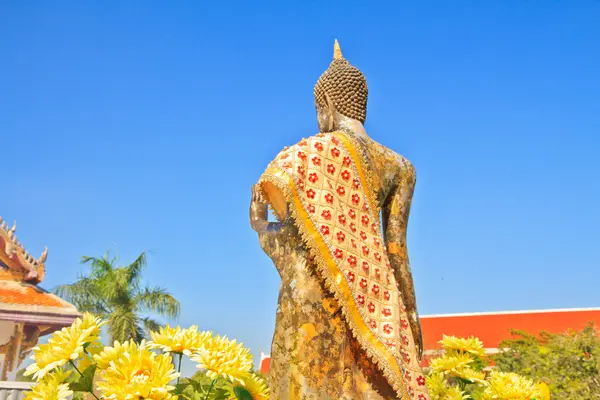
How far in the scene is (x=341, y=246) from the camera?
294cm

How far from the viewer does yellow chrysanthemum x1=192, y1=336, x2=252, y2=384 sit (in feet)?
6.47

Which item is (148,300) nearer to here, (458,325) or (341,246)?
(458,325)

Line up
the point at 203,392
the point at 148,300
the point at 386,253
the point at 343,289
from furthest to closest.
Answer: the point at 148,300 < the point at 386,253 < the point at 343,289 < the point at 203,392

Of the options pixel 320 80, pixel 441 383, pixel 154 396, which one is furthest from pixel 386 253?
pixel 154 396

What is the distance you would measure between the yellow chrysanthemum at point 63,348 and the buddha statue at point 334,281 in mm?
1163

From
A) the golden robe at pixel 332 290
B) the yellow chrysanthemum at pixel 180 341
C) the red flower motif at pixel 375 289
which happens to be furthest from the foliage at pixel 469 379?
the yellow chrysanthemum at pixel 180 341

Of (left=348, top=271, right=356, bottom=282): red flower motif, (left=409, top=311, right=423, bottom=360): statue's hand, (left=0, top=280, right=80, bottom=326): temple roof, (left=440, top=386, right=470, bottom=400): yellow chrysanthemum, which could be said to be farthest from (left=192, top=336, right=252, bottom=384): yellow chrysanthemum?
(left=0, top=280, right=80, bottom=326): temple roof

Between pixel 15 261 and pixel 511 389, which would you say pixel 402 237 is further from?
pixel 15 261

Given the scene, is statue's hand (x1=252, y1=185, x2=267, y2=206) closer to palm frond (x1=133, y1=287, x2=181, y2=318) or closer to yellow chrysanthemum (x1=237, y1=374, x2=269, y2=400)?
yellow chrysanthemum (x1=237, y1=374, x2=269, y2=400)

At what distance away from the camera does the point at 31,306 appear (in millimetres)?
11898

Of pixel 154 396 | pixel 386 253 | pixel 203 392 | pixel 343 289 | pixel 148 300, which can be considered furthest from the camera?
pixel 148 300

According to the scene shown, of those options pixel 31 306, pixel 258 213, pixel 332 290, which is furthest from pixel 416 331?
pixel 31 306

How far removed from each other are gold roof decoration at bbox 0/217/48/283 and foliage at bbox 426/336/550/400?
1125 cm

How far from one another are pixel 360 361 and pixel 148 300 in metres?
13.8
